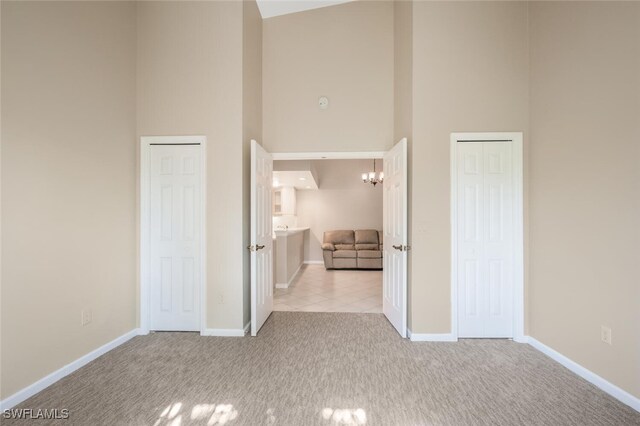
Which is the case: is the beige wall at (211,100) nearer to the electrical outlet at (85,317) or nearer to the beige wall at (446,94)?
the electrical outlet at (85,317)

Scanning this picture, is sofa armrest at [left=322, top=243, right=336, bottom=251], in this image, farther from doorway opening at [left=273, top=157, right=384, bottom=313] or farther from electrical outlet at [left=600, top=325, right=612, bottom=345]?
electrical outlet at [left=600, top=325, right=612, bottom=345]

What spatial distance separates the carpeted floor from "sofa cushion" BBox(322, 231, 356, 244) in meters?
4.56

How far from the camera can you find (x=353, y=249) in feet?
22.9

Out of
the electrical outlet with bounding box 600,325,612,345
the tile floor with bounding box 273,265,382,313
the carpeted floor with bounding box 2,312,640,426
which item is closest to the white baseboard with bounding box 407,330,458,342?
the carpeted floor with bounding box 2,312,640,426

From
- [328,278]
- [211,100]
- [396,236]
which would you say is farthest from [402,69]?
[328,278]

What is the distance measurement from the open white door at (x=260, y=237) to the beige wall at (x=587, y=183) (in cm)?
289

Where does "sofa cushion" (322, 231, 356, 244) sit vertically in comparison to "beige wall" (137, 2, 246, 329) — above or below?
below

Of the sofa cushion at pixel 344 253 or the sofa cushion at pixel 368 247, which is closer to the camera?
the sofa cushion at pixel 344 253

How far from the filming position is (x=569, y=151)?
7.64ft

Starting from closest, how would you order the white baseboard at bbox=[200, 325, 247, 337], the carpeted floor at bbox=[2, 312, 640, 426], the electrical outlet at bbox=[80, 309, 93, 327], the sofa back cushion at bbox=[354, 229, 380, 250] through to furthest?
the carpeted floor at bbox=[2, 312, 640, 426], the electrical outlet at bbox=[80, 309, 93, 327], the white baseboard at bbox=[200, 325, 247, 337], the sofa back cushion at bbox=[354, 229, 380, 250]

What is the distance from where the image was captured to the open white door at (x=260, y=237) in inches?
113

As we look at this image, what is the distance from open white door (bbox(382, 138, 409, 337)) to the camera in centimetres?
283

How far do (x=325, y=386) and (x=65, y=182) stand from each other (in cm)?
263

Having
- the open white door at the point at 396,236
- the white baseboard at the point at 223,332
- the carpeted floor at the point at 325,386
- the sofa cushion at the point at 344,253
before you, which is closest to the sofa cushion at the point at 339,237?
the sofa cushion at the point at 344,253
